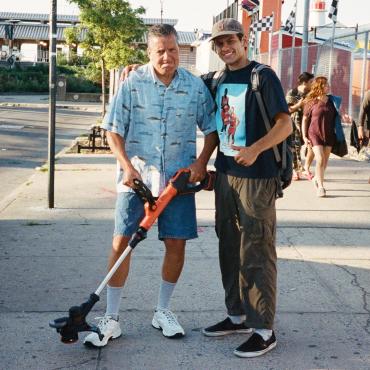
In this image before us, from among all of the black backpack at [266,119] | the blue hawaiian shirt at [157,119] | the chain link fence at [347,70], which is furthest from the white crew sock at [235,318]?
the chain link fence at [347,70]

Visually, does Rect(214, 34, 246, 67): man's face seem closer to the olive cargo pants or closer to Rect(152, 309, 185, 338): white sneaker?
the olive cargo pants

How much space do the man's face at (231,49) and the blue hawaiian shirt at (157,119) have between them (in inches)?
9.5

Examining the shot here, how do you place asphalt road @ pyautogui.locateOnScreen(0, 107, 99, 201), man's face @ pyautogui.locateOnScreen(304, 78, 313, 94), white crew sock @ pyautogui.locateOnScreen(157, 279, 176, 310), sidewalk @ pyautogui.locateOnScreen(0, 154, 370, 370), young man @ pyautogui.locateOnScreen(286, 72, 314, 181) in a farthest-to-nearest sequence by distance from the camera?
→ 1. asphalt road @ pyautogui.locateOnScreen(0, 107, 99, 201)
2. young man @ pyautogui.locateOnScreen(286, 72, 314, 181)
3. man's face @ pyautogui.locateOnScreen(304, 78, 313, 94)
4. white crew sock @ pyautogui.locateOnScreen(157, 279, 176, 310)
5. sidewalk @ pyautogui.locateOnScreen(0, 154, 370, 370)

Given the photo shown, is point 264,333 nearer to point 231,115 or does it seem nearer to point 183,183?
point 183,183

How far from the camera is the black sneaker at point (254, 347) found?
3990 millimetres

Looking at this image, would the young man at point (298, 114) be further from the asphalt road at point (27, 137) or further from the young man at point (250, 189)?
the young man at point (250, 189)

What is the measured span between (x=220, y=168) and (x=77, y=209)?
14.4ft

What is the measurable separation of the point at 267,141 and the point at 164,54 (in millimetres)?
739

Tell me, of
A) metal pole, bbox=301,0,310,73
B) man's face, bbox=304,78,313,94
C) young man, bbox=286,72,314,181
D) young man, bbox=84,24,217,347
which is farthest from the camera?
metal pole, bbox=301,0,310,73

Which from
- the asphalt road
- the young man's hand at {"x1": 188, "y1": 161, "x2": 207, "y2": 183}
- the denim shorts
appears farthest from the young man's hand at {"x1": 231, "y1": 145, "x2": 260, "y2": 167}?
the asphalt road

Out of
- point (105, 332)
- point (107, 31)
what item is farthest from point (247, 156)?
point (107, 31)

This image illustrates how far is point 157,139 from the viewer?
13.5ft

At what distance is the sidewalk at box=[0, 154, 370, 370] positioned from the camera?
157 inches

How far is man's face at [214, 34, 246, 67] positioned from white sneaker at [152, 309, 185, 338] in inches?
58.0
